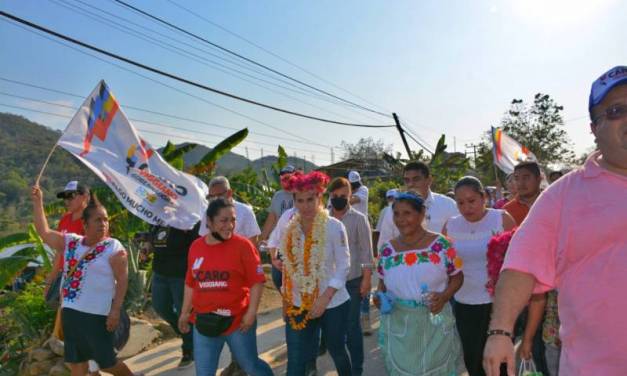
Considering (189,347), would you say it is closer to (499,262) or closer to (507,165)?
(499,262)

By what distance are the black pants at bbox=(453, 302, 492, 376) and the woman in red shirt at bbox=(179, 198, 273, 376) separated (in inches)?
63.1

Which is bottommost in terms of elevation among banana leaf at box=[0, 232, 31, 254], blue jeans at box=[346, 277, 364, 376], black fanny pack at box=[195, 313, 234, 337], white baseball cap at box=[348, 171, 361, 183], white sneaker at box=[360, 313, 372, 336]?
white sneaker at box=[360, 313, 372, 336]

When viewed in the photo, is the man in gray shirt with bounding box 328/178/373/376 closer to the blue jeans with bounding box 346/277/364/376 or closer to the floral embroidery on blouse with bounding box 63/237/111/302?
the blue jeans with bounding box 346/277/364/376

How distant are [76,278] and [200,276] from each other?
1.19m

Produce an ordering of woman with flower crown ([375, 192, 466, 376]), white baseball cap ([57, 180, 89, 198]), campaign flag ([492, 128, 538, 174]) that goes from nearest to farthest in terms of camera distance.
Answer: woman with flower crown ([375, 192, 466, 376]) < white baseball cap ([57, 180, 89, 198]) < campaign flag ([492, 128, 538, 174])

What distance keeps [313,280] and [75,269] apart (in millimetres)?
2049

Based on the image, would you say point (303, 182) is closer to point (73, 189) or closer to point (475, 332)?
point (475, 332)

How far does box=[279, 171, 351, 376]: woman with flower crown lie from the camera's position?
156 inches

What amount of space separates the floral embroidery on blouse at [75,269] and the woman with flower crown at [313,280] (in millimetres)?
1626

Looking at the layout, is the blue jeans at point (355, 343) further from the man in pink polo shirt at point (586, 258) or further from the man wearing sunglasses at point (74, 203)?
the man wearing sunglasses at point (74, 203)

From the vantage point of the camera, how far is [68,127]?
494 centimetres

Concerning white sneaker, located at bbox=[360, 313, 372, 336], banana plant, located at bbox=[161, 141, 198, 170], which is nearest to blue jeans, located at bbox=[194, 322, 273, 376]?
white sneaker, located at bbox=[360, 313, 372, 336]

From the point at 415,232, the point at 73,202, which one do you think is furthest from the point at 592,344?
the point at 73,202

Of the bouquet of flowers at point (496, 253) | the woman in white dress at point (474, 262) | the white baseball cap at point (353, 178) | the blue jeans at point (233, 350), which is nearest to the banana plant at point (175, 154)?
the white baseball cap at point (353, 178)
